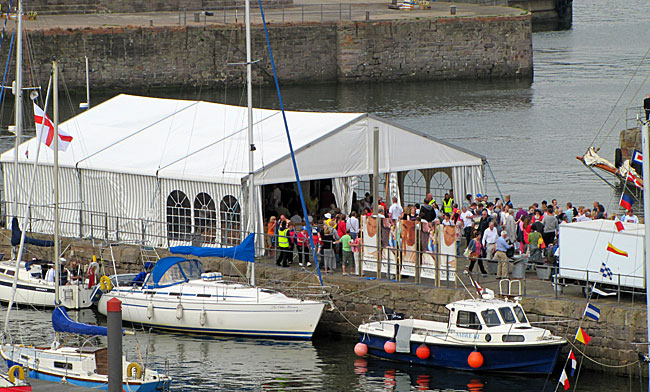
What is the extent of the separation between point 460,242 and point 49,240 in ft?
A: 37.8

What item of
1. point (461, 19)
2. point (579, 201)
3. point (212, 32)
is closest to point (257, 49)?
point (212, 32)

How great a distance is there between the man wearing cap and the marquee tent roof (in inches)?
237

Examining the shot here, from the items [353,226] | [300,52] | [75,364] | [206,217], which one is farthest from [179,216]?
[300,52]

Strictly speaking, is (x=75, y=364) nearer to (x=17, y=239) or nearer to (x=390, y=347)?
(x=390, y=347)

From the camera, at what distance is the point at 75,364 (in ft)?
77.6

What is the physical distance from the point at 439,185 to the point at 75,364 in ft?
44.5

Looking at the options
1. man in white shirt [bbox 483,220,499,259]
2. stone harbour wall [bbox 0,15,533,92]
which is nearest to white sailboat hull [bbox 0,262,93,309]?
man in white shirt [bbox 483,220,499,259]

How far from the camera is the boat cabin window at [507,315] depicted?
79.6 feet

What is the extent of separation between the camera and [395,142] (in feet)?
106

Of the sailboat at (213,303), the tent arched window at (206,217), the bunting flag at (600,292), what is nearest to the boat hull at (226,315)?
the sailboat at (213,303)

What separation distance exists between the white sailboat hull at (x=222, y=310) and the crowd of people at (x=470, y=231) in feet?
5.61

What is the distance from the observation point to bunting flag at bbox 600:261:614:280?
2414cm

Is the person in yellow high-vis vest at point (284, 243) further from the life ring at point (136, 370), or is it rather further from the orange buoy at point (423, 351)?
the life ring at point (136, 370)

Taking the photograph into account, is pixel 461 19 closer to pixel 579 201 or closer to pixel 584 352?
pixel 579 201
